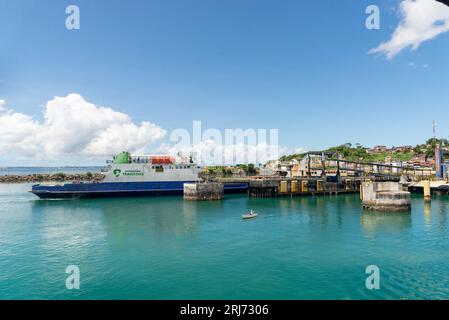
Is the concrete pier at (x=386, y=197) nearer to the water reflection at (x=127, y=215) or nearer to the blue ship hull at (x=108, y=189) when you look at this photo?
the water reflection at (x=127, y=215)

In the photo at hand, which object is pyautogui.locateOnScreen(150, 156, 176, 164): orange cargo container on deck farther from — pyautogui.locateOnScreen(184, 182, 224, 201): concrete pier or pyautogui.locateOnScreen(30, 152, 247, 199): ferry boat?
pyautogui.locateOnScreen(184, 182, 224, 201): concrete pier

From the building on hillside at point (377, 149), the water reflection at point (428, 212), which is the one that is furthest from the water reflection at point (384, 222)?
the building on hillside at point (377, 149)

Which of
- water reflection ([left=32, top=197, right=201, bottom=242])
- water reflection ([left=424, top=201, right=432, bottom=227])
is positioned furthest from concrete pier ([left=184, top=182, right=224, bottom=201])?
water reflection ([left=424, top=201, right=432, bottom=227])

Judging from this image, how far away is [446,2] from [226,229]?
2561cm

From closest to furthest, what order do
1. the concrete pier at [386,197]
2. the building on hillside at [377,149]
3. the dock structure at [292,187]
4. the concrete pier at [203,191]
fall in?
the concrete pier at [386,197]
the concrete pier at [203,191]
the dock structure at [292,187]
the building on hillside at [377,149]

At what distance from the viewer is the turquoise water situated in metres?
15.0

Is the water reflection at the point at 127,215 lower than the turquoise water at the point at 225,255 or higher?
higher

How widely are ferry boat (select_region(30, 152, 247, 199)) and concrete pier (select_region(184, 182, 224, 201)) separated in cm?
672

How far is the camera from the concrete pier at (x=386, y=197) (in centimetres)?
3788

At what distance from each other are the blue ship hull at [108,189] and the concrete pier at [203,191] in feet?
21.6

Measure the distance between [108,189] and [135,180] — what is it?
214 inches

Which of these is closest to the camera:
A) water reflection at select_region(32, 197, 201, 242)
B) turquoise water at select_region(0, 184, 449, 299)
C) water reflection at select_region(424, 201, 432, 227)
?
turquoise water at select_region(0, 184, 449, 299)

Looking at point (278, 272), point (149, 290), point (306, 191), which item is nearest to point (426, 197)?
point (306, 191)

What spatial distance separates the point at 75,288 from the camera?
15438 millimetres
